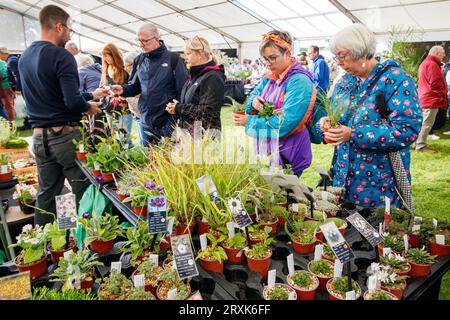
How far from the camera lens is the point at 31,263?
142 cm

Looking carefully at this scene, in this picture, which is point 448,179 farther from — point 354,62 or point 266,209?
point 266,209

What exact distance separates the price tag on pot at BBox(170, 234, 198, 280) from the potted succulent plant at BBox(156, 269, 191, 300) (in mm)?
72

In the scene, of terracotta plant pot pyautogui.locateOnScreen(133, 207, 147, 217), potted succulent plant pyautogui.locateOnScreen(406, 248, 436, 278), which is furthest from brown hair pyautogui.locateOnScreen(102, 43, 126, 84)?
potted succulent plant pyautogui.locateOnScreen(406, 248, 436, 278)

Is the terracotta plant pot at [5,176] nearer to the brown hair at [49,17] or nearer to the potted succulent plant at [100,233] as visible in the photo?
the brown hair at [49,17]

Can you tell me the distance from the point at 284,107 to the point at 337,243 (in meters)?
1.16

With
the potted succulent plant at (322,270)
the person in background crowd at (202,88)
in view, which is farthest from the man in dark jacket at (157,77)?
the potted succulent plant at (322,270)

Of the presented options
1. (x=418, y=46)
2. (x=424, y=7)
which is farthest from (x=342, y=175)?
(x=418, y=46)

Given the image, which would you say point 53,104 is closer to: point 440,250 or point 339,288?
point 339,288

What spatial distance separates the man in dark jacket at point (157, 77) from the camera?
316 centimetres

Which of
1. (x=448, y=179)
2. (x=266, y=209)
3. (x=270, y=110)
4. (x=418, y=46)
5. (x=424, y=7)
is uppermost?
(x=424, y=7)

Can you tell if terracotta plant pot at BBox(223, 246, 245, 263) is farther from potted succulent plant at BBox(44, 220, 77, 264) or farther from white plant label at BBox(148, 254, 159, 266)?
potted succulent plant at BBox(44, 220, 77, 264)

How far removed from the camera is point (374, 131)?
174cm

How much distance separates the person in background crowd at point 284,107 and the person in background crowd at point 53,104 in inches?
51.7
